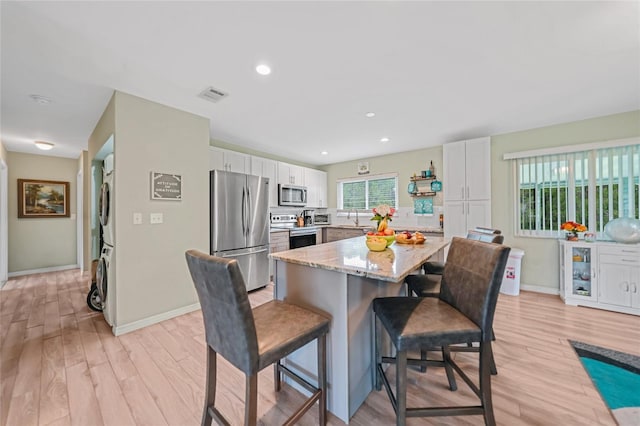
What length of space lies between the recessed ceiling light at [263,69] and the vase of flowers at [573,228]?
4000 mm

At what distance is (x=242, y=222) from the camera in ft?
11.9

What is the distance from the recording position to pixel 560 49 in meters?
1.91

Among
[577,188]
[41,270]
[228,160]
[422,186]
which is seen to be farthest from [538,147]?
[41,270]

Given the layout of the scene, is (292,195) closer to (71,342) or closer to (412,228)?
(412,228)

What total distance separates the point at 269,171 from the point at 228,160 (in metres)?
0.88

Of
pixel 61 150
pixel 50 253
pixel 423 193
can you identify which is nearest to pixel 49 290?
pixel 50 253

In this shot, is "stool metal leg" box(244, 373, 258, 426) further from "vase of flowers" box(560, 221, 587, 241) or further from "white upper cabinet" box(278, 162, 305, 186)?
"white upper cabinet" box(278, 162, 305, 186)

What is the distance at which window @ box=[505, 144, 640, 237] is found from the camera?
3.08 meters

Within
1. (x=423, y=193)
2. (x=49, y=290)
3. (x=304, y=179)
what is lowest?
(x=49, y=290)

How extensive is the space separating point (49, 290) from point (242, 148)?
368 centimetres

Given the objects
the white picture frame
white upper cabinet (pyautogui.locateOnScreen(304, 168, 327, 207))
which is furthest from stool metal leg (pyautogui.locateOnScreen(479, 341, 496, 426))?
white upper cabinet (pyautogui.locateOnScreen(304, 168, 327, 207))

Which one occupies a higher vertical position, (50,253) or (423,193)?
(423,193)

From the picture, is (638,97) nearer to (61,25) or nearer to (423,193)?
(423,193)

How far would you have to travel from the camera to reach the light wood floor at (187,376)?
1.49 m
